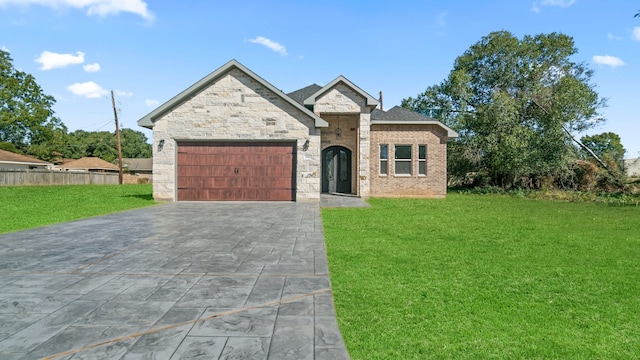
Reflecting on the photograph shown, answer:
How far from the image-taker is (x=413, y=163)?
18500mm

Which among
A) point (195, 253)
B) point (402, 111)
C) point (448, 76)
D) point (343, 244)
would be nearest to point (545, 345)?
point (343, 244)

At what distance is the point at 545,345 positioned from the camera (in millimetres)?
2891

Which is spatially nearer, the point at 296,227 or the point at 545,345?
the point at 545,345

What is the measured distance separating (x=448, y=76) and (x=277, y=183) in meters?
20.3

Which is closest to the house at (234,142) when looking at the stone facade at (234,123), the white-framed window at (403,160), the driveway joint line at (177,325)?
the stone facade at (234,123)

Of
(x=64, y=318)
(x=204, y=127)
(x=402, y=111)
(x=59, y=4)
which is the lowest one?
(x=64, y=318)

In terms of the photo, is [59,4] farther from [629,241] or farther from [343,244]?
[629,241]

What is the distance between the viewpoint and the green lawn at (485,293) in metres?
2.88

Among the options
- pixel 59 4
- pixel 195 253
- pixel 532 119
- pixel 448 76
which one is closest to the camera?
pixel 195 253

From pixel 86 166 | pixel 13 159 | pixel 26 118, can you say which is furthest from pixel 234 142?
pixel 86 166

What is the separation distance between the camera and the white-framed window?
18.6 metres

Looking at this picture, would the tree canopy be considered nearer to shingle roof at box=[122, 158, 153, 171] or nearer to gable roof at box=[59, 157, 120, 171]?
gable roof at box=[59, 157, 120, 171]

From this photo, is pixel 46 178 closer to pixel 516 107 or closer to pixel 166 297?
pixel 166 297

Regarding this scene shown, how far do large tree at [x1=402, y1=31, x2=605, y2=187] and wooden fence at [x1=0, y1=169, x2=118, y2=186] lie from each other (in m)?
30.9
